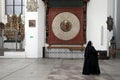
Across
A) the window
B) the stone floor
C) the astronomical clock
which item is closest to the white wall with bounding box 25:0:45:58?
the astronomical clock

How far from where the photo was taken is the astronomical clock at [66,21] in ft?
97.2

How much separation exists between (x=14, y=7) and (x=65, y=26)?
8.88 meters

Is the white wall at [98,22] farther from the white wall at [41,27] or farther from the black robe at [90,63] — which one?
the black robe at [90,63]

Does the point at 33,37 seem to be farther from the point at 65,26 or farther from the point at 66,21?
the point at 66,21

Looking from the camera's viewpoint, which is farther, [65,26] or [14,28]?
[14,28]

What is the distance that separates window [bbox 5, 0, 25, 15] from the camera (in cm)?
3594

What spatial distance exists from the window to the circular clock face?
24.0 feet

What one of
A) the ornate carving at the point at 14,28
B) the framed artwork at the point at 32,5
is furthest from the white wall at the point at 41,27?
the ornate carving at the point at 14,28

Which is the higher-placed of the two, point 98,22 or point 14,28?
point 98,22

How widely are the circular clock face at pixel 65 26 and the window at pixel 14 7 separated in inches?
287

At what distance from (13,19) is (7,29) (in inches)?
67.1

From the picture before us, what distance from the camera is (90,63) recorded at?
18078mm

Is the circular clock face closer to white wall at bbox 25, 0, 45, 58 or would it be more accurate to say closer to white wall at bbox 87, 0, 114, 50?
white wall at bbox 87, 0, 114, 50

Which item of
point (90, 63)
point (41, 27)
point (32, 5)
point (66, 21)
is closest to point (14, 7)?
point (32, 5)
